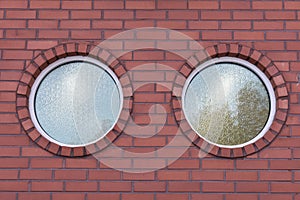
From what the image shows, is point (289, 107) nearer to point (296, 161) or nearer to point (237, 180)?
point (296, 161)

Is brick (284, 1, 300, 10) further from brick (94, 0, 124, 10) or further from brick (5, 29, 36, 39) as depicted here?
brick (5, 29, 36, 39)

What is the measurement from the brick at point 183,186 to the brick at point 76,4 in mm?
1515

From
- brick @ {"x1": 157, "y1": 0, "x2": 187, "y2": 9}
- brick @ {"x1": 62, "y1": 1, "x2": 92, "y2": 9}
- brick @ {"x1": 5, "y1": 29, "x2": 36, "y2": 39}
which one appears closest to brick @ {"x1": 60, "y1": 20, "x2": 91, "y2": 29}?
brick @ {"x1": 62, "y1": 1, "x2": 92, "y2": 9}

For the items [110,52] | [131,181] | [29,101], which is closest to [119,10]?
[110,52]

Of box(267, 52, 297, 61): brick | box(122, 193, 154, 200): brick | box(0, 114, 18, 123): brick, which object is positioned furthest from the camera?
box(267, 52, 297, 61): brick

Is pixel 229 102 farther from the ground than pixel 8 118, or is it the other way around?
pixel 229 102

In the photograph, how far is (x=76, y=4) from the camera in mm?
4184

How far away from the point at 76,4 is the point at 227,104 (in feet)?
4.64

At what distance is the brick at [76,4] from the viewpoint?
4.18 m

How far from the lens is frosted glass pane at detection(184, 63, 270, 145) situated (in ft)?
13.3

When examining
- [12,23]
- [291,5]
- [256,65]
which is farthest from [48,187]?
[291,5]

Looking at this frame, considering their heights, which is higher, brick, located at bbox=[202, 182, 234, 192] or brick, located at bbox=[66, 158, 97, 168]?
brick, located at bbox=[66, 158, 97, 168]

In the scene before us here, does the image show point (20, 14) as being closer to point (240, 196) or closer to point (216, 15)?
point (216, 15)

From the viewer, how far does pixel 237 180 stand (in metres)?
3.90
